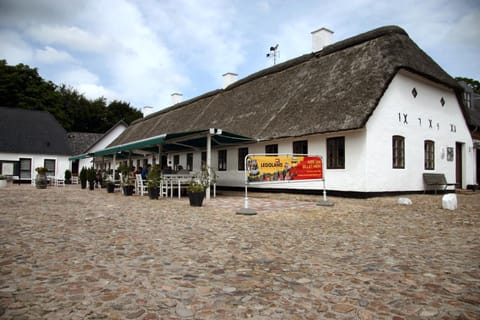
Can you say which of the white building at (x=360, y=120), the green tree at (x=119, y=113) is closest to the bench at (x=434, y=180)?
the white building at (x=360, y=120)

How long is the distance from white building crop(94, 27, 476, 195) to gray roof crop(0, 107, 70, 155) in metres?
16.9

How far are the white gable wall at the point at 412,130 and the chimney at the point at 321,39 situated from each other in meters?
4.77

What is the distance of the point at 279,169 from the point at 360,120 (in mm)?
3722

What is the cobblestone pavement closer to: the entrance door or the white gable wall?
the white gable wall

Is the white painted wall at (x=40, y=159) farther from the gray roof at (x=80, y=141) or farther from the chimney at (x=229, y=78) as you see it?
the chimney at (x=229, y=78)

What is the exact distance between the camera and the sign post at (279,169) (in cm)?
909

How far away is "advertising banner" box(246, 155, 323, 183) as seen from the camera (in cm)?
915

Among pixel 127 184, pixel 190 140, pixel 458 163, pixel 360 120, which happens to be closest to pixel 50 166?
pixel 127 184

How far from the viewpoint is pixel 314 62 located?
16.6 m

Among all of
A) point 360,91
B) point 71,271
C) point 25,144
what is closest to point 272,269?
point 71,271

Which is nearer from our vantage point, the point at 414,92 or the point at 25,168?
the point at 414,92

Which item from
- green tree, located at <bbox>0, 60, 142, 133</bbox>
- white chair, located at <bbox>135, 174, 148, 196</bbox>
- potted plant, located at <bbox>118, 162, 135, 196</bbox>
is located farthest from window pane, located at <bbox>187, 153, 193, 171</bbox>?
green tree, located at <bbox>0, 60, 142, 133</bbox>

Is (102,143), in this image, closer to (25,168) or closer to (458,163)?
(25,168)

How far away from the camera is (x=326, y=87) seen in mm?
14242
